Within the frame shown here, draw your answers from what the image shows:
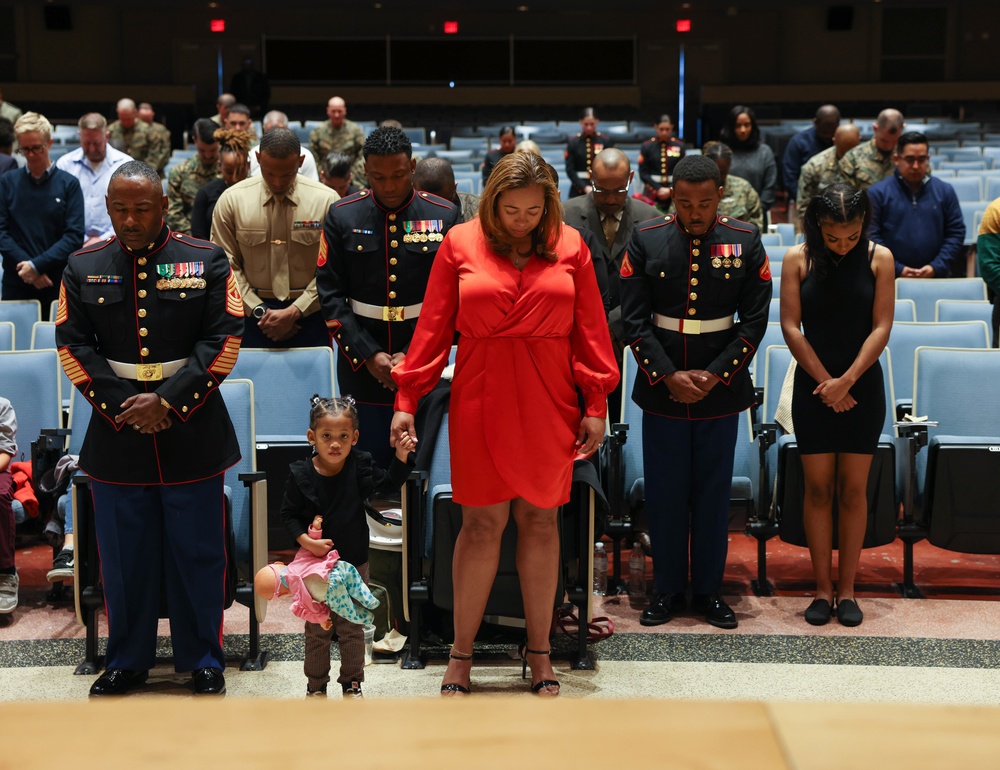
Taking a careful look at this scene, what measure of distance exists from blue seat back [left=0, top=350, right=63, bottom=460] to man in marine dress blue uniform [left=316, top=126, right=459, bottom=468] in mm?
1426

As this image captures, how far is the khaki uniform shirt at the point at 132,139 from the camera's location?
1048cm

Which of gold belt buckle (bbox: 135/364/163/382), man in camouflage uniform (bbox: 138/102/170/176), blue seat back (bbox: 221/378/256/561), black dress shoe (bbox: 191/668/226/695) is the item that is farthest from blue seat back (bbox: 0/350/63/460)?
man in camouflage uniform (bbox: 138/102/170/176)

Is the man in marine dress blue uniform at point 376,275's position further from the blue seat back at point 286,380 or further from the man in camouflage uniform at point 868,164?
the man in camouflage uniform at point 868,164

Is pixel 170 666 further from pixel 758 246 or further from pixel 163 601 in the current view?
pixel 758 246

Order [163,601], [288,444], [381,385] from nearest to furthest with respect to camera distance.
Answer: [163,601] → [381,385] → [288,444]

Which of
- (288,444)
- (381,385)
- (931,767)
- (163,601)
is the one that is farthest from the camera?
(288,444)

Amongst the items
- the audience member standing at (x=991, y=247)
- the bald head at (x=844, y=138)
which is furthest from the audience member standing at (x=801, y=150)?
the audience member standing at (x=991, y=247)

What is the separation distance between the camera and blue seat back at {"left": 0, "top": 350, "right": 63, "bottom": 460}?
476 cm

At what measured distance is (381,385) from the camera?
401 cm

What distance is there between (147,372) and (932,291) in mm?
4286

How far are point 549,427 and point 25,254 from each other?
3957 mm

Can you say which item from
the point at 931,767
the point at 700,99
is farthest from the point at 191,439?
the point at 700,99

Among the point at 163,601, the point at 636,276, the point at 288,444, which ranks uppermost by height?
the point at 636,276

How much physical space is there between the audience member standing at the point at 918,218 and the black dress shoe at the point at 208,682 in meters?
4.06
